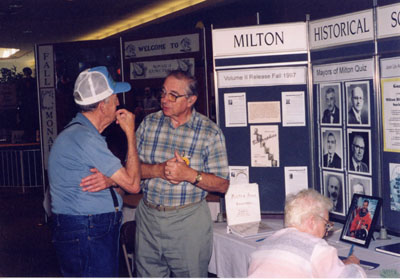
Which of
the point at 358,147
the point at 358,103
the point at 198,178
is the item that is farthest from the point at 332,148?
the point at 198,178

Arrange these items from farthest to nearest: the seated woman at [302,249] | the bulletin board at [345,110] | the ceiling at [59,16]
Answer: the ceiling at [59,16], the bulletin board at [345,110], the seated woman at [302,249]

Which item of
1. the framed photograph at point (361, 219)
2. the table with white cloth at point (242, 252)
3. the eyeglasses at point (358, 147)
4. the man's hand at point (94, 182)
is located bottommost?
the table with white cloth at point (242, 252)

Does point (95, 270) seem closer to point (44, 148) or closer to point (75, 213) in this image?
point (75, 213)

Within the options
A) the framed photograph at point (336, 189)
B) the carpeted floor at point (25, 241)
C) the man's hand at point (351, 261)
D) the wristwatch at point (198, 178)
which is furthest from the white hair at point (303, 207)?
the carpeted floor at point (25, 241)

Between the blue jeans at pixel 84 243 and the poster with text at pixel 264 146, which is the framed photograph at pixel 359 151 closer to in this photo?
the poster with text at pixel 264 146

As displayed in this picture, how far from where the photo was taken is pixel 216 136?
2666mm

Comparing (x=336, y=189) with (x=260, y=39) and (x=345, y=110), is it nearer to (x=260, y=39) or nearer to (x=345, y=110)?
(x=345, y=110)

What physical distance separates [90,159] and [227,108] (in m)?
1.35

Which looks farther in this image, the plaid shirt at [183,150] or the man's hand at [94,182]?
the plaid shirt at [183,150]

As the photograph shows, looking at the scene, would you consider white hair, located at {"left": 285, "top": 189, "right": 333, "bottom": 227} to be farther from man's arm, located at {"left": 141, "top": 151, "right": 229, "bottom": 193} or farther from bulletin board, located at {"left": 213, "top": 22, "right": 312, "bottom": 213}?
bulletin board, located at {"left": 213, "top": 22, "right": 312, "bottom": 213}

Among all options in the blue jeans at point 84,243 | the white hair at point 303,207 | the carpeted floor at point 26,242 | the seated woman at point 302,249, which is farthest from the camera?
the carpeted floor at point 26,242

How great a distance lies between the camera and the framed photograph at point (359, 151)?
275 centimetres

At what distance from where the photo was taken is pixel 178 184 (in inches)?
102

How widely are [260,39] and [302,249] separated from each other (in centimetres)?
175
